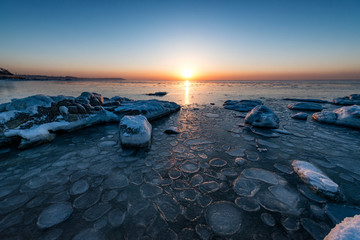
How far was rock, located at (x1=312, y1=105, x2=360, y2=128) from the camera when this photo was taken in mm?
4735

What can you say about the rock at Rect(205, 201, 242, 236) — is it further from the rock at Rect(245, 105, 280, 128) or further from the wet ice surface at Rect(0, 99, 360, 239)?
the rock at Rect(245, 105, 280, 128)

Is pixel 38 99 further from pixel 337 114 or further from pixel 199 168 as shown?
pixel 337 114

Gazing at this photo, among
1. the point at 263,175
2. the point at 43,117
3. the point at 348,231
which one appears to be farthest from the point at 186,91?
the point at 348,231

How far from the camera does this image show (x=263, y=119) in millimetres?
4902

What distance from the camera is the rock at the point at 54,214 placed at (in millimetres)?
1493

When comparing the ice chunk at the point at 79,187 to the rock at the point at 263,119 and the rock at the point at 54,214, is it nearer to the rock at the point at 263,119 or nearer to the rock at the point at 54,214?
the rock at the point at 54,214

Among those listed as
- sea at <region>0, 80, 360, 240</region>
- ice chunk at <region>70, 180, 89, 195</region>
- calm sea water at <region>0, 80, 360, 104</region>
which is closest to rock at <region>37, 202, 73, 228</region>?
sea at <region>0, 80, 360, 240</region>

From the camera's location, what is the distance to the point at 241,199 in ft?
6.04

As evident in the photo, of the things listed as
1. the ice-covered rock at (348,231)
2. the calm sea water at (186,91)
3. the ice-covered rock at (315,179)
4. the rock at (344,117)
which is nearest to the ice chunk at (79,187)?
the ice-covered rock at (348,231)

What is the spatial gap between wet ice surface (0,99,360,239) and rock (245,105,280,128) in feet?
4.69

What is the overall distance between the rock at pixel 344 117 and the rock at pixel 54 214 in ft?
26.0

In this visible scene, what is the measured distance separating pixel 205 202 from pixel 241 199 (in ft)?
1.61

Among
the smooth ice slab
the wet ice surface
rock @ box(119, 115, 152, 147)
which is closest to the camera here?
the wet ice surface

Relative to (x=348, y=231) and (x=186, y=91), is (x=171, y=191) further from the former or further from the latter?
(x=186, y=91)
